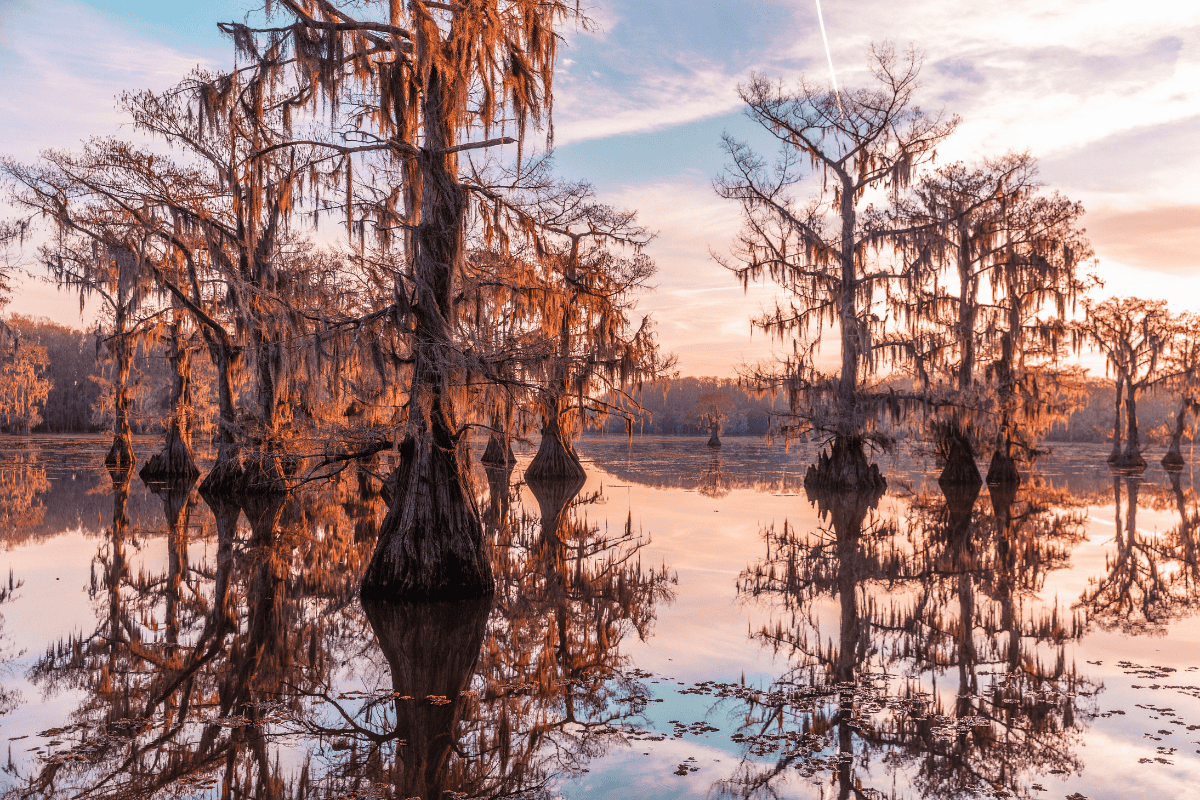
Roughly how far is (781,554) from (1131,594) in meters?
4.17

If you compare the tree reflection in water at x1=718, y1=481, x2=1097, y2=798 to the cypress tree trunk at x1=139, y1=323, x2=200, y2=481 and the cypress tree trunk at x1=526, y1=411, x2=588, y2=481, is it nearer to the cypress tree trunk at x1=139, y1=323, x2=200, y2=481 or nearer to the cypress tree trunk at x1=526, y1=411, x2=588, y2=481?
the cypress tree trunk at x1=526, y1=411, x2=588, y2=481

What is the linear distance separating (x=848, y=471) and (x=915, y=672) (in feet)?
51.6

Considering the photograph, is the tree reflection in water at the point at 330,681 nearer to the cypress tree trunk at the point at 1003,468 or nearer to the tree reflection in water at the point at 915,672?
the tree reflection in water at the point at 915,672

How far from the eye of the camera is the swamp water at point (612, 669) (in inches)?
167

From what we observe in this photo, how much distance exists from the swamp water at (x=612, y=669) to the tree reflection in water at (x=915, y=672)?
3 cm

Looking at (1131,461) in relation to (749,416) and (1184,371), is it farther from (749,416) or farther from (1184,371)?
(749,416)

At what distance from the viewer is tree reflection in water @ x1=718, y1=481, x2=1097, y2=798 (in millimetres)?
4344

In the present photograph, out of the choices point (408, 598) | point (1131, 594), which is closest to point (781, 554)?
point (1131, 594)

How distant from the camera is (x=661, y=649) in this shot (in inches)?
266

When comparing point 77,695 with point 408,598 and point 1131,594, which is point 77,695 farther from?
point 1131,594

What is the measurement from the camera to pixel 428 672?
5.84 metres

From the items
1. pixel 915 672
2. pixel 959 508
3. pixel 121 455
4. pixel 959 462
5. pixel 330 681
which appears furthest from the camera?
pixel 121 455

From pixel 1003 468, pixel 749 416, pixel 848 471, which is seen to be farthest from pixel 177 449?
pixel 749 416

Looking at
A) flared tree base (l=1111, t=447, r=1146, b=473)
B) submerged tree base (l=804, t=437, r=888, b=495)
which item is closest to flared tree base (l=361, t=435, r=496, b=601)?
submerged tree base (l=804, t=437, r=888, b=495)
